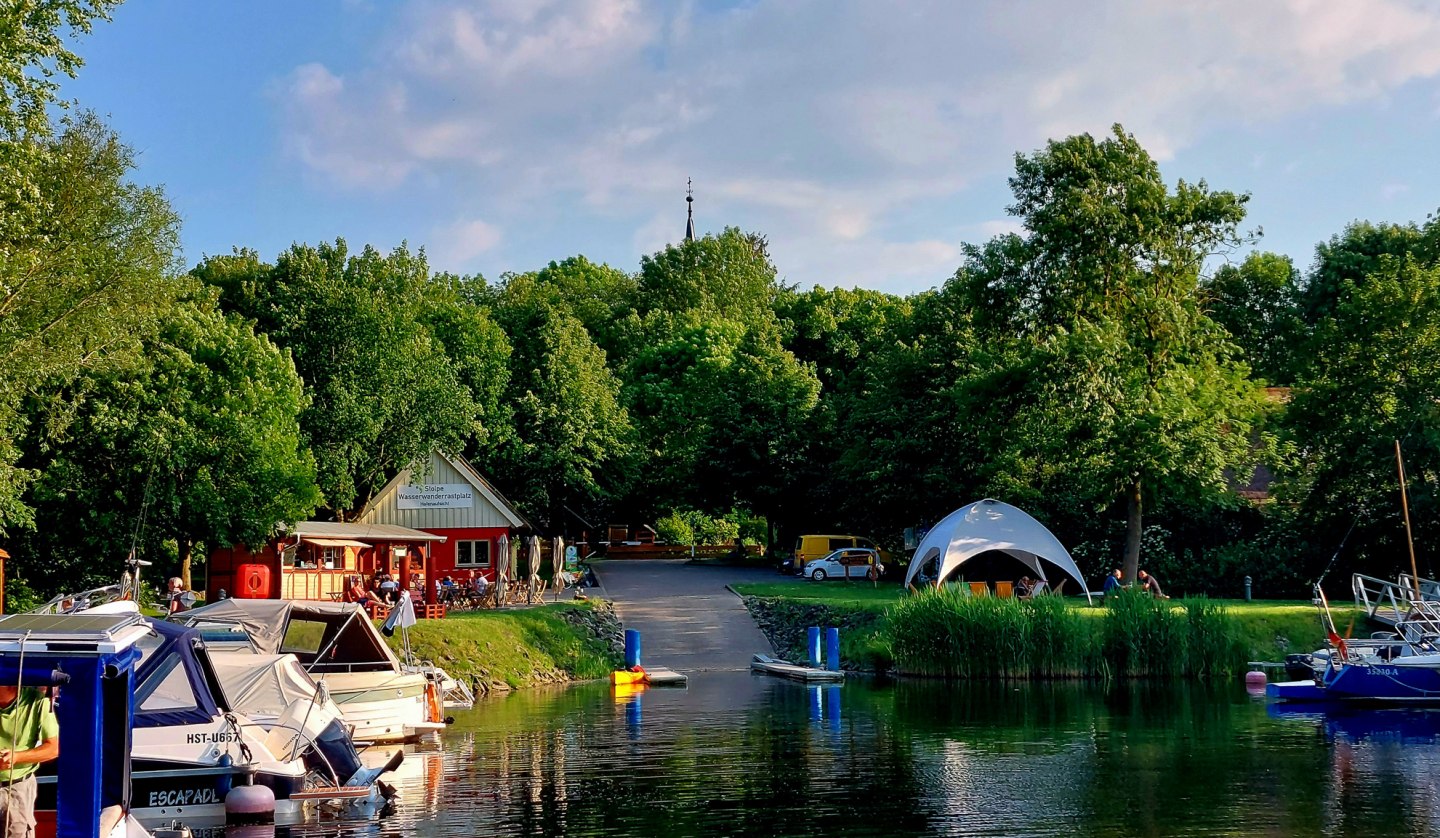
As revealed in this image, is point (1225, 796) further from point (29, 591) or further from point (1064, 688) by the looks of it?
point (29, 591)

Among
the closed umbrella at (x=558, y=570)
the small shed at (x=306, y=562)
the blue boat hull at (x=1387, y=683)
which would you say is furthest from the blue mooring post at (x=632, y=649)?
the blue boat hull at (x=1387, y=683)

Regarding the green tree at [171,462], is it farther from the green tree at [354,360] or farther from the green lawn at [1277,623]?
the green lawn at [1277,623]

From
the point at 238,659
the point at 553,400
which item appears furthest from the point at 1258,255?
the point at 238,659

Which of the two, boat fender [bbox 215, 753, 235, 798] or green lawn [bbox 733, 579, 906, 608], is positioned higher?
green lawn [bbox 733, 579, 906, 608]

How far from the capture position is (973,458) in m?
49.8

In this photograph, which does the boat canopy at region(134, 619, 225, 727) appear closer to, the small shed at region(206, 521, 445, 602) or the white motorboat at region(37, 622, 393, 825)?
the white motorboat at region(37, 622, 393, 825)

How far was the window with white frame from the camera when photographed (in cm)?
5219

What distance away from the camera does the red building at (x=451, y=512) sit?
167ft

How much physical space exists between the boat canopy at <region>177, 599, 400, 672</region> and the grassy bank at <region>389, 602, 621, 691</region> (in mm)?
6478

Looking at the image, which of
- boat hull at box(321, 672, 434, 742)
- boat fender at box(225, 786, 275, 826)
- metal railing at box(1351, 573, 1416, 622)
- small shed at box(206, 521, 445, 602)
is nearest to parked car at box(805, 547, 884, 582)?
small shed at box(206, 521, 445, 602)

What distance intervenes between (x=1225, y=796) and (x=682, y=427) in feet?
178

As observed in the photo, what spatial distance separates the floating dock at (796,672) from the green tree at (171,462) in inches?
567

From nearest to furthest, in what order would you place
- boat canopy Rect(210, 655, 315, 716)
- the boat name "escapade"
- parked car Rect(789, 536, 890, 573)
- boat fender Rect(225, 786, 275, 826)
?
boat fender Rect(225, 786, 275, 826)
the boat name "escapade"
boat canopy Rect(210, 655, 315, 716)
parked car Rect(789, 536, 890, 573)

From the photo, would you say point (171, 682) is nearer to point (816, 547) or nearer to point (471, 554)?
point (471, 554)
